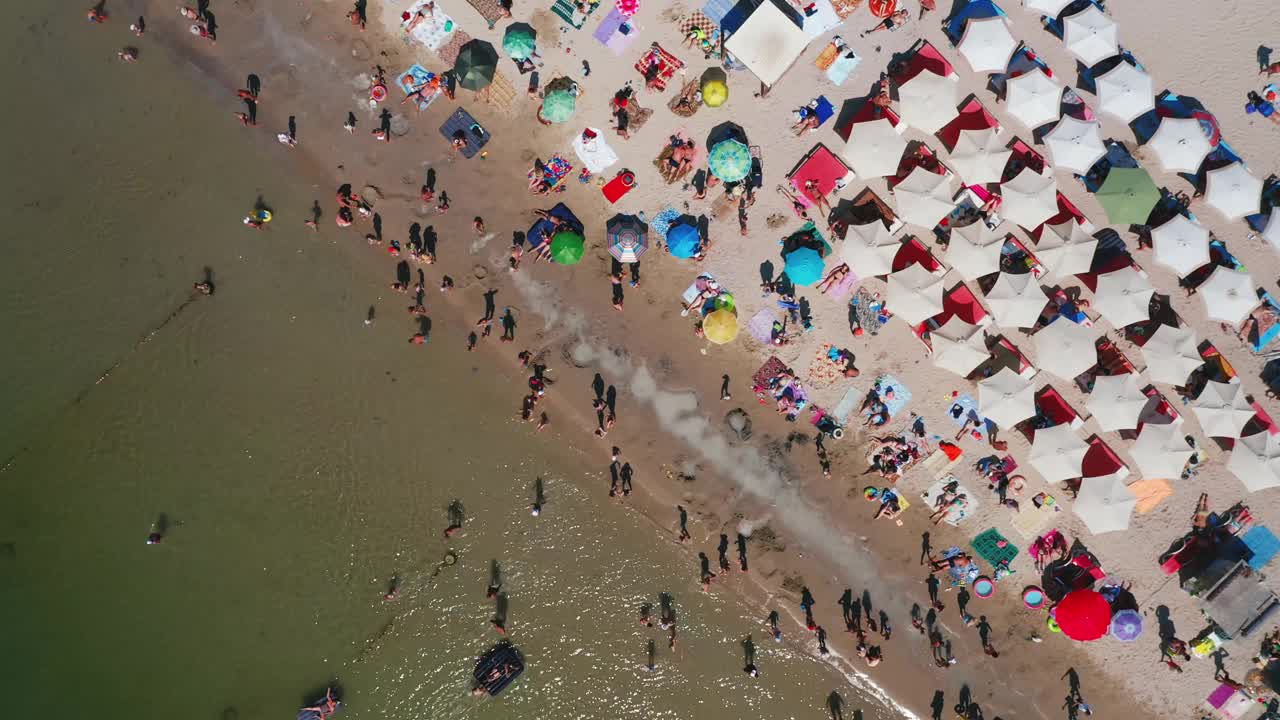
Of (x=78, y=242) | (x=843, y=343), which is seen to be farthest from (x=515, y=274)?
(x=78, y=242)

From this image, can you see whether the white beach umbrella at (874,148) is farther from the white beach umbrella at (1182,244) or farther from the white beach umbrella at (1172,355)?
the white beach umbrella at (1172,355)

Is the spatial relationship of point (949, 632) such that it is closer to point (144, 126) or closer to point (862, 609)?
point (862, 609)

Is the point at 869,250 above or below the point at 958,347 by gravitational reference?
above

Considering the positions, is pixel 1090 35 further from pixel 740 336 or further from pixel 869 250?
pixel 740 336

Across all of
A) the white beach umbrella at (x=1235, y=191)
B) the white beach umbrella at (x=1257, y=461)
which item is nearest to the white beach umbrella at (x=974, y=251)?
the white beach umbrella at (x=1235, y=191)

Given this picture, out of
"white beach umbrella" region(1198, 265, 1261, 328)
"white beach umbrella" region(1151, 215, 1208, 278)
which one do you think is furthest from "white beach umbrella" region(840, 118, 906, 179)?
"white beach umbrella" region(1198, 265, 1261, 328)

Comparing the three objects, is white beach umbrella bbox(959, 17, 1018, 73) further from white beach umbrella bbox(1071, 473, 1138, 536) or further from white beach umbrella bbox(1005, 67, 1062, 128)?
white beach umbrella bbox(1071, 473, 1138, 536)

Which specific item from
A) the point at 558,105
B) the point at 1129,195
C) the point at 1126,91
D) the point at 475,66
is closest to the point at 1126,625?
the point at 1129,195
